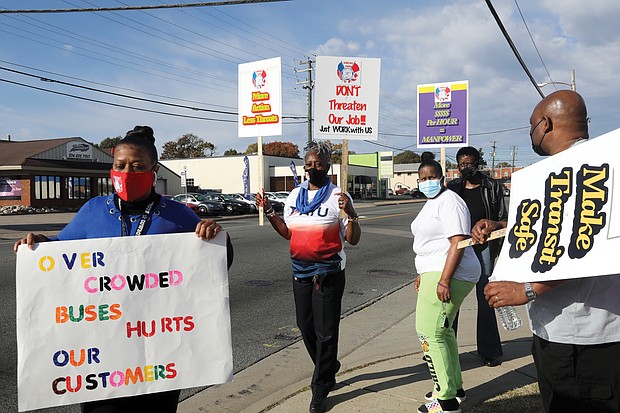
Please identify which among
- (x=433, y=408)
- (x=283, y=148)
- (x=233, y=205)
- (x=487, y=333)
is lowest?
(x=433, y=408)

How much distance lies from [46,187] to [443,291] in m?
37.4

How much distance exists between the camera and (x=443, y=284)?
3.38m

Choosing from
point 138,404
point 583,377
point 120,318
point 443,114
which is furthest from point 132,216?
point 443,114

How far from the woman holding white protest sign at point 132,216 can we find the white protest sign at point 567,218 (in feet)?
4.80

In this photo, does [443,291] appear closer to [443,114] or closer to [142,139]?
[142,139]

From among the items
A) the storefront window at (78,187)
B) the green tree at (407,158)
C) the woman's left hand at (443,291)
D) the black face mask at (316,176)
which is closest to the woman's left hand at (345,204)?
the black face mask at (316,176)

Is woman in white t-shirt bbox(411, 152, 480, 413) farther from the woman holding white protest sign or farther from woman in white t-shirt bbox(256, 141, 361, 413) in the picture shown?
the woman holding white protest sign

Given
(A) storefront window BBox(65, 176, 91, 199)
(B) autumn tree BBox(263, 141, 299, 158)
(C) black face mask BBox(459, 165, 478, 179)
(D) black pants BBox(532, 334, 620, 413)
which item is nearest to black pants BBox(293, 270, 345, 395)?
(C) black face mask BBox(459, 165, 478, 179)

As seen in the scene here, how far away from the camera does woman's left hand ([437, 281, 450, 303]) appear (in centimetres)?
337

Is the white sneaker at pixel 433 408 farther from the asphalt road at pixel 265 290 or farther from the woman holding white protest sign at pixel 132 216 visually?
the asphalt road at pixel 265 290

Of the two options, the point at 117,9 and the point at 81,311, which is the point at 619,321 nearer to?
the point at 81,311

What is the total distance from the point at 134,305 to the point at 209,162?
53.4 metres

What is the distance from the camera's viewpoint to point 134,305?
8.25ft

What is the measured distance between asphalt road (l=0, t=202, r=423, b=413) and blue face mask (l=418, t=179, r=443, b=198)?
259 centimetres
